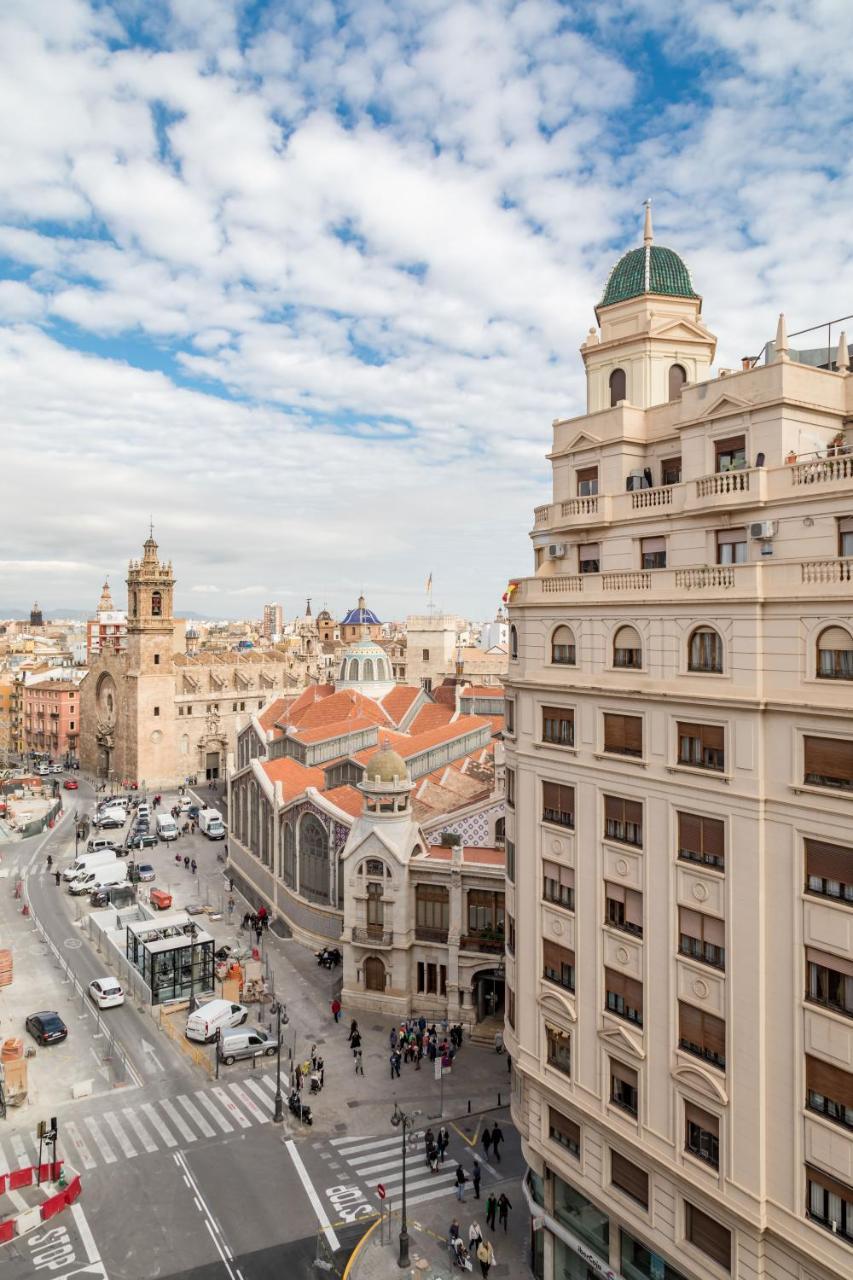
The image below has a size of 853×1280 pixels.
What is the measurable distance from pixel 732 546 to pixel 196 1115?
30.9 meters

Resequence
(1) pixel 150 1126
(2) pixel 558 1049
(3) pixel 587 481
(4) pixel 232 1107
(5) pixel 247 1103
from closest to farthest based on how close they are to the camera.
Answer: (2) pixel 558 1049 < (3) pixel 587 481 < (1) pixel 150 1126 < (4) pixel 232 1107 < (5) pixel 247 1103

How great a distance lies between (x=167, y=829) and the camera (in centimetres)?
7812

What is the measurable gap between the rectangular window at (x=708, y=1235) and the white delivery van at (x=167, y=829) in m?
64.9

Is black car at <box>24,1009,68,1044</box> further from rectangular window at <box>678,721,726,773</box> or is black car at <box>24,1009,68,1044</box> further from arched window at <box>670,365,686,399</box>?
arched window at <box>670,365,686,399</box>

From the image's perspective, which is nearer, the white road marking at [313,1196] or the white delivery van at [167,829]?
the white road marking at [313,1196]

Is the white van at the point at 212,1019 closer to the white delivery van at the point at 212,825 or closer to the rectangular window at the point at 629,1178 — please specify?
the rectangular window at the point at 629,1178

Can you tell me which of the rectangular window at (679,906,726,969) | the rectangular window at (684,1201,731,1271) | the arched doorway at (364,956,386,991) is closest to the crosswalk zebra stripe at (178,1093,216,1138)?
the arched doorway at (364,956,386,991)

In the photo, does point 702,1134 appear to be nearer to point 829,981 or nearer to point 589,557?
point 829,981

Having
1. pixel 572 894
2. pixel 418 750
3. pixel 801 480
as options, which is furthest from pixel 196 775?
pixel 801 480

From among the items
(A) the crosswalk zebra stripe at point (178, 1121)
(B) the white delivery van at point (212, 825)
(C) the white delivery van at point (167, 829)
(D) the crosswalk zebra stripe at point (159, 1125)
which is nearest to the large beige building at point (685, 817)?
(A) the crosswalk zebra stripe at point (178, 1121)

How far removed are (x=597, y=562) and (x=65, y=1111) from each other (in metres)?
31.4

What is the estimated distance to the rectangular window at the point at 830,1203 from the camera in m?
17.2

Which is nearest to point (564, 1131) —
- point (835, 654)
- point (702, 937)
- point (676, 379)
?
point (702, 937)

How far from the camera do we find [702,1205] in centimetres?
1994
